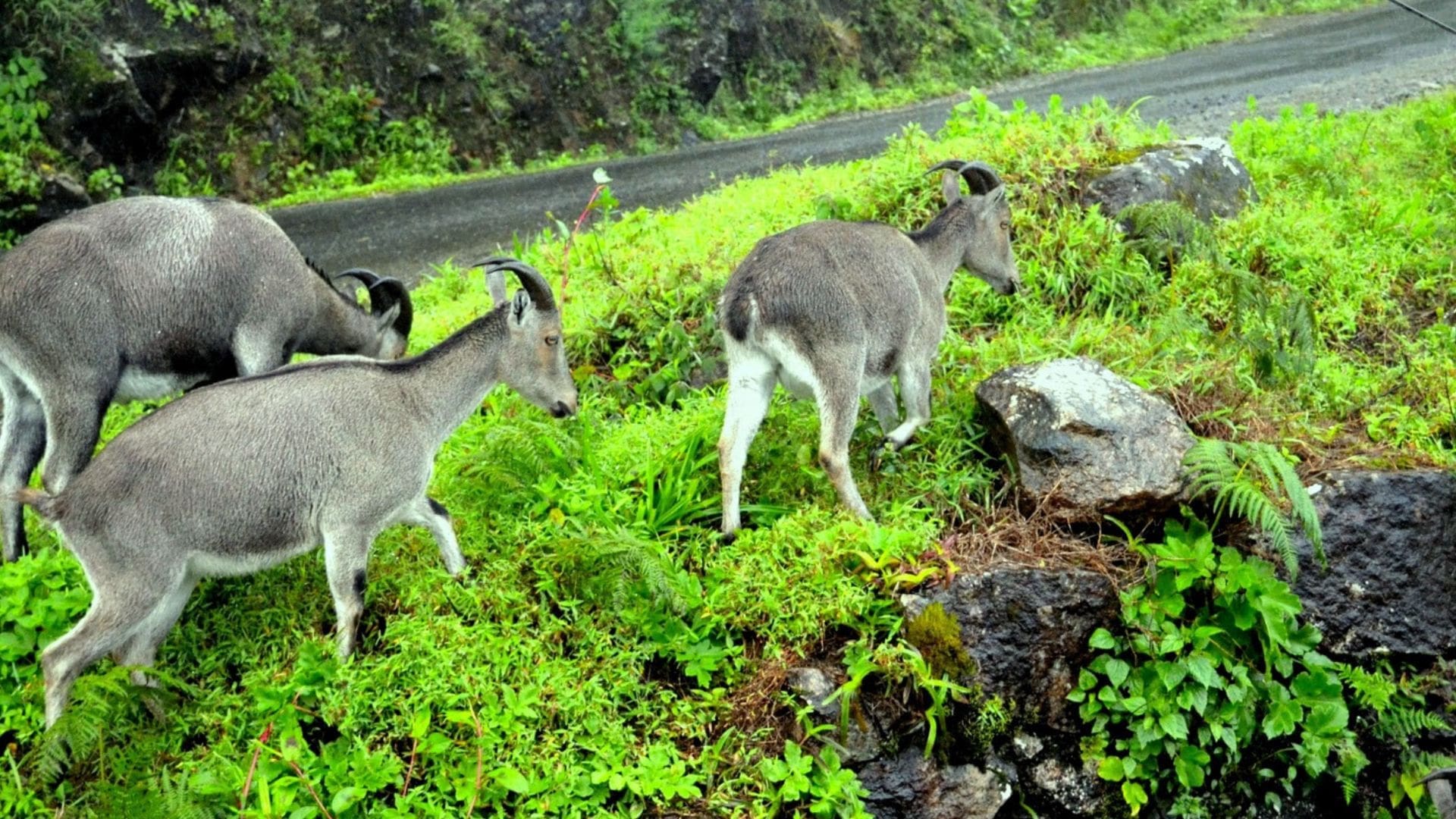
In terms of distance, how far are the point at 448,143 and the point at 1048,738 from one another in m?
12.8

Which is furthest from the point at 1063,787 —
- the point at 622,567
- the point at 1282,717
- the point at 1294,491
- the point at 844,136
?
the point at 844,136

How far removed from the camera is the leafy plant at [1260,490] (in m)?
6.42

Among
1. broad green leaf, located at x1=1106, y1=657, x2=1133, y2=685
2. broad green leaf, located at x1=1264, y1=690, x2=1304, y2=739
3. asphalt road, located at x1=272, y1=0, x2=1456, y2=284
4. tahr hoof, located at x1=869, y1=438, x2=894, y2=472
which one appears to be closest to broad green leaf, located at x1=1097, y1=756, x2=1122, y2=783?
broad green leaf, located at x1=1106, y1=657, x2=1133, y2=685

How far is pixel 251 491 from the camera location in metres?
5.84

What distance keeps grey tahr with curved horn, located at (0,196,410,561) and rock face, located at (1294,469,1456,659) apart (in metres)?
5.91

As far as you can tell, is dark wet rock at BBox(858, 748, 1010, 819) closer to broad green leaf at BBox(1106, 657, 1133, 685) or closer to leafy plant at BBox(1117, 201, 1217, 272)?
broad green leaf at BBox(1106, 657, 1133, 685)

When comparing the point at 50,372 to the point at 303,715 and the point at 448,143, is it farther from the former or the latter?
the point at 448,143

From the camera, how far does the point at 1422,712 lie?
6.50 metres

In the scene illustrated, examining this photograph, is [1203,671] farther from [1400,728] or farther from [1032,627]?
[1400,728]

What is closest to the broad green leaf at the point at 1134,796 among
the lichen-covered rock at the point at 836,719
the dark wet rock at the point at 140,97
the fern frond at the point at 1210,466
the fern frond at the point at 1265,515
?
the lichen-covered rock at the point at 836,719

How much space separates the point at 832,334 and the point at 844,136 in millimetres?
11143

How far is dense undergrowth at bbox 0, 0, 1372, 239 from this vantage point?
14359 millimetres

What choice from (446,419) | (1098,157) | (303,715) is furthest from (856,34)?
(303,715)

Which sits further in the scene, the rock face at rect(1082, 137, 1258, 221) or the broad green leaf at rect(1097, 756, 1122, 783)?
the rock face at rect(1082, 137, 1258, 221)
